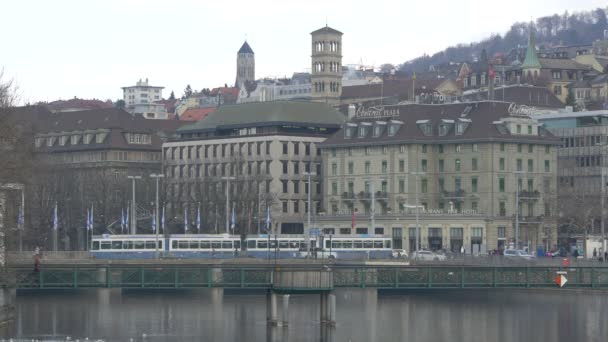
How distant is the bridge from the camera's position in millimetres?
116438

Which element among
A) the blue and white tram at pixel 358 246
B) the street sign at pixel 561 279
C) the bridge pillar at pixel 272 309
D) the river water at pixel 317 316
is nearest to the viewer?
the street sign at pixel 561 279

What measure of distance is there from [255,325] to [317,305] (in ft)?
77.7

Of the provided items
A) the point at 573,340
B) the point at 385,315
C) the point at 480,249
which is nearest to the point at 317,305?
the point at 385,315

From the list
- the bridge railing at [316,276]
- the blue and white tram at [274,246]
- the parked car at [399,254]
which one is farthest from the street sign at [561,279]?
the blue and white tram at [274,246]

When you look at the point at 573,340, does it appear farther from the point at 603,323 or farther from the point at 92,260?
the point at 92,260

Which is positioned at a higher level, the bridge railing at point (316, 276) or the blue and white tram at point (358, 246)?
Result: the blue and white tram at point (358, 246)

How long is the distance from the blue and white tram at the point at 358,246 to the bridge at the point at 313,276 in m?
51.5

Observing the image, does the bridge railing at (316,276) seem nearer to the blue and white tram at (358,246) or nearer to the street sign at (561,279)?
the street sign at (561,279)

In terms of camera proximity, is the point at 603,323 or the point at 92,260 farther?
the point at 92,260

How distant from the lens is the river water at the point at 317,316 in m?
118

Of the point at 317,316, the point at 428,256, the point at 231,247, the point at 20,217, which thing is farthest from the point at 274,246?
the point at 317,316

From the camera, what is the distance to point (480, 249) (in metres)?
200

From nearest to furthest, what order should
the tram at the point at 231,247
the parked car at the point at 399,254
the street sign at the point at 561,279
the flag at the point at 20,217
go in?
the street sign at the point at 561,279 < the flag at the point at 20,217 < the parked car at the point at 399,254 < the tram at the point at 231,247

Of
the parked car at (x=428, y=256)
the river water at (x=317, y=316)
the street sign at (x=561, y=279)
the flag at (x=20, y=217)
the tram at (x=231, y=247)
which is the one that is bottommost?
the river water at (x=317, y=316)
